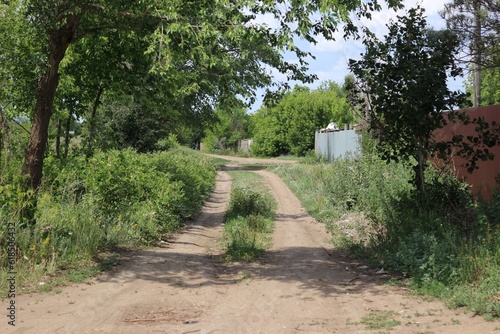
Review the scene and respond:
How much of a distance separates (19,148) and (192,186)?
7294 millimetres

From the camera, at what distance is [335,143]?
115ft

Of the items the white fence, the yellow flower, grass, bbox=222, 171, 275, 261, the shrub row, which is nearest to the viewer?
the yellow flower

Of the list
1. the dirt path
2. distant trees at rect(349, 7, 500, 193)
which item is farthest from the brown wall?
the dirt path

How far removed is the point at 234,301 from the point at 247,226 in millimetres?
6554

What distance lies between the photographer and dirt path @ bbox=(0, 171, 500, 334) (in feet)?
21.7

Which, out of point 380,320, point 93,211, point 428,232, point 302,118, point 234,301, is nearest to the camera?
point 380,320

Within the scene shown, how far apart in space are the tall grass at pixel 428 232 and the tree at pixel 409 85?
26.5 inches

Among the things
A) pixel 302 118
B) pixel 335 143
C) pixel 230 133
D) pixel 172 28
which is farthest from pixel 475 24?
pixel 230 133

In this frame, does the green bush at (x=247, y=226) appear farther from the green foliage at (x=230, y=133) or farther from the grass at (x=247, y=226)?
the green foliage at (x=230, y=133)

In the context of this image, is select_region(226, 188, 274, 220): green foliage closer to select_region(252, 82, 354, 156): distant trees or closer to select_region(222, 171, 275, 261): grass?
select_region(222, 171, 275, 261): grass

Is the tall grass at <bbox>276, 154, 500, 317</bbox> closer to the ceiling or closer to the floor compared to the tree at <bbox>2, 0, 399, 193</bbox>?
closer to the floor

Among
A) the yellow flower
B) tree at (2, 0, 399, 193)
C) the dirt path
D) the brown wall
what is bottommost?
the dirt path

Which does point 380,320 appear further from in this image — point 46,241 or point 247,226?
point 247,226

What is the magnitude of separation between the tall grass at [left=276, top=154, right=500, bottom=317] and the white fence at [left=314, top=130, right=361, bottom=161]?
36.4 feet
